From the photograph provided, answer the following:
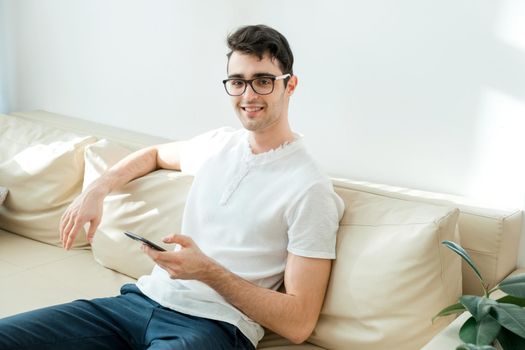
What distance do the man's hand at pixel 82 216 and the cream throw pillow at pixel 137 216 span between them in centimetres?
11

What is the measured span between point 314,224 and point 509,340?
1.95 ft

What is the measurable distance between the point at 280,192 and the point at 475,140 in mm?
599

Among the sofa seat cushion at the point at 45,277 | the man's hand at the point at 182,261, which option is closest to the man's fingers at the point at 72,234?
the sofa seat cushion at the point at 45,277

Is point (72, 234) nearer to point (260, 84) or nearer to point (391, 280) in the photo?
point (260, 84)

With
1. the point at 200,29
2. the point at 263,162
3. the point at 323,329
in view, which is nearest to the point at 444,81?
the point at 263,162

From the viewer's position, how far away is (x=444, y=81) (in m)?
2.05

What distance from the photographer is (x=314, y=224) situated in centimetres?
181

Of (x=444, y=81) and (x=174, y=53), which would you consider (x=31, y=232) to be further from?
(x=444, y=81)

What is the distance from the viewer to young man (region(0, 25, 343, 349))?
69.6 inches

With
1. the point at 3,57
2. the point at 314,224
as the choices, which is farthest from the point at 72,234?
the point at 3,57

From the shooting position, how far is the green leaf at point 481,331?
1341 millimetres

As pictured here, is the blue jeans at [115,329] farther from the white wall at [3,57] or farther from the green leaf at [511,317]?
the white wall at [3,57]

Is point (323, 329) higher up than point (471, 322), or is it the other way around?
point (471, 322)

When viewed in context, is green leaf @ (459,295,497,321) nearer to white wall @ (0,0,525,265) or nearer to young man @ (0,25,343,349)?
young man @ (0,25,343,349)
